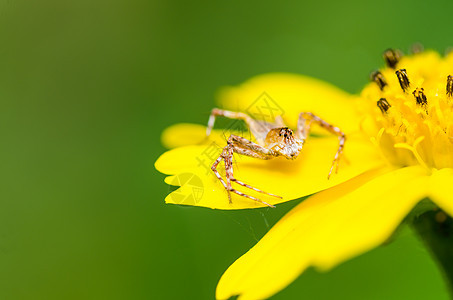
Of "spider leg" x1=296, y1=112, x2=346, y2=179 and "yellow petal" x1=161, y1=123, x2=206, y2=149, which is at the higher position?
"yellow petal" x1=161, y1=123, x2=206, y2=149

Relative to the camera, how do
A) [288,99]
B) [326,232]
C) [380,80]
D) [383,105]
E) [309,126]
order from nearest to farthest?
[326,232] < [383,105] < [380,80] < [309,126] < [288,99]

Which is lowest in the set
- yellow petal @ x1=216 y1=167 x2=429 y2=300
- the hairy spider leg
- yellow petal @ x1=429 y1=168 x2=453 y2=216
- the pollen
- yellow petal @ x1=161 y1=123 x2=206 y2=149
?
yellow petal @ x1=429 y1=168 x2=453 y2=216

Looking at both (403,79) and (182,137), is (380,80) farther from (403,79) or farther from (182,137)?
(182,137)

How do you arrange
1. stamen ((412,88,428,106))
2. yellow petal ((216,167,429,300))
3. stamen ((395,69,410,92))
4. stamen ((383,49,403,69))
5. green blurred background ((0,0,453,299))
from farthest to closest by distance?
green blurred background ((0,0,453,299)) < stamen ((383,49,403,69)) < stamen ((395,69,410,92)) < stamen ((412,88,428,106)) < yellow petal ((216,167,429,300))

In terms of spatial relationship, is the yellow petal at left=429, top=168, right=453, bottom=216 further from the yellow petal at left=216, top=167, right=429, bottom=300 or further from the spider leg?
the spider leg

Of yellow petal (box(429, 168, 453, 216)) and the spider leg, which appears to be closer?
yellow petal (box(429, 168, 453, 216))

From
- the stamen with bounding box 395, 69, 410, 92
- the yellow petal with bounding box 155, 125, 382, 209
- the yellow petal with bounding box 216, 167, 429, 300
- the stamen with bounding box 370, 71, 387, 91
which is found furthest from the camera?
the stamen with bounding box 370, 71, 387, 91

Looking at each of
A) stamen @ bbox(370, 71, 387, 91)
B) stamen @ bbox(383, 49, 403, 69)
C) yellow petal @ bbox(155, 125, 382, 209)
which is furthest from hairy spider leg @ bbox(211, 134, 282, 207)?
stamen @ bbox(383, 49, 403, 69)

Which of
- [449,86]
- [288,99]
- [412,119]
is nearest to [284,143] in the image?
[412,119]
